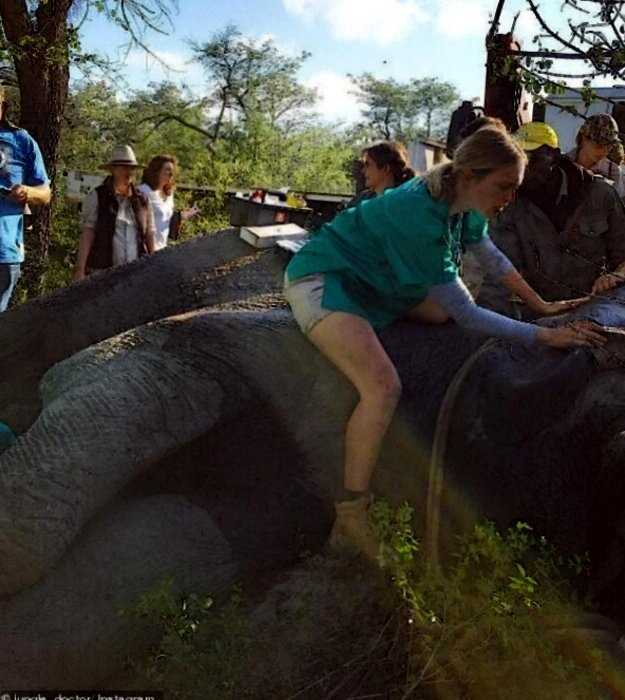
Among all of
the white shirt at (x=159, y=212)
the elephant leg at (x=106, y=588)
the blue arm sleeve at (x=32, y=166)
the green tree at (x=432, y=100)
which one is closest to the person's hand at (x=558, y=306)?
the elephant leg at (x=106, y=588)

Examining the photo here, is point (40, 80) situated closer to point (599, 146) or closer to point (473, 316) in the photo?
point (599, 146)

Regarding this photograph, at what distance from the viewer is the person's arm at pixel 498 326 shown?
328cm

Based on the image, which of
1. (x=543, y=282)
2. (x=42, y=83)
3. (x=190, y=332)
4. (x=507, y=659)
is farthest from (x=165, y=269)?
(x=42, y=83)

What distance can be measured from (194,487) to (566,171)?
2.34 m

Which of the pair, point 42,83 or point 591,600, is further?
point 42,83

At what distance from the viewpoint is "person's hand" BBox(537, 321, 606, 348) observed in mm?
3273

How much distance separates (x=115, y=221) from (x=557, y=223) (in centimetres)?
275

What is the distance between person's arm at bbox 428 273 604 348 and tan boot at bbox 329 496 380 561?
667mm

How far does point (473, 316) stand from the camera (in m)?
3.41

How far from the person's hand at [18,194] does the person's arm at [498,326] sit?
2.88 m

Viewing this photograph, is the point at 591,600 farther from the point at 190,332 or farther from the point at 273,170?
the point at 273,170

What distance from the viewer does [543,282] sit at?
474 cm

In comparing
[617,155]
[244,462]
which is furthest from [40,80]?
[244,462]

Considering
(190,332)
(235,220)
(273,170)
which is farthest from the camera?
(273,170)
